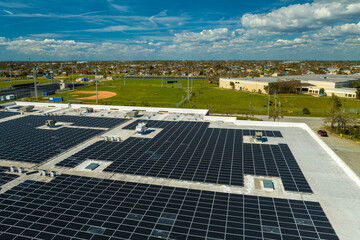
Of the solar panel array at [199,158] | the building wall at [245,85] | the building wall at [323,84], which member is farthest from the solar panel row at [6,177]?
the building wall at [323,84]

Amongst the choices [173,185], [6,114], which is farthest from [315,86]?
[6,114]

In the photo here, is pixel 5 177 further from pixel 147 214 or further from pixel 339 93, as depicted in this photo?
pixel 339 93

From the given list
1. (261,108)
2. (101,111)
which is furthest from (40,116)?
Result: (261,108)

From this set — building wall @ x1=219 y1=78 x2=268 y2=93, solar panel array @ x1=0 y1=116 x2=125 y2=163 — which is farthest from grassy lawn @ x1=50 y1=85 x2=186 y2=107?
solar panel array @ x1=0 y1=116 x2=125 y2=163

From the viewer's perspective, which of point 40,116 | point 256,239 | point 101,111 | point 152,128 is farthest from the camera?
point 101,111

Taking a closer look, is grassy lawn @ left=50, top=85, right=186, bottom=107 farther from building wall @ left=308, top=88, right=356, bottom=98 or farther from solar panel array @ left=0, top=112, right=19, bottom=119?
building wall @ left=308, top=88, right=356, bottom=98

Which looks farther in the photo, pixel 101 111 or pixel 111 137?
pixel 101 111

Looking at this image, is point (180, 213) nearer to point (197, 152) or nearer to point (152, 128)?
point (197, 152)
